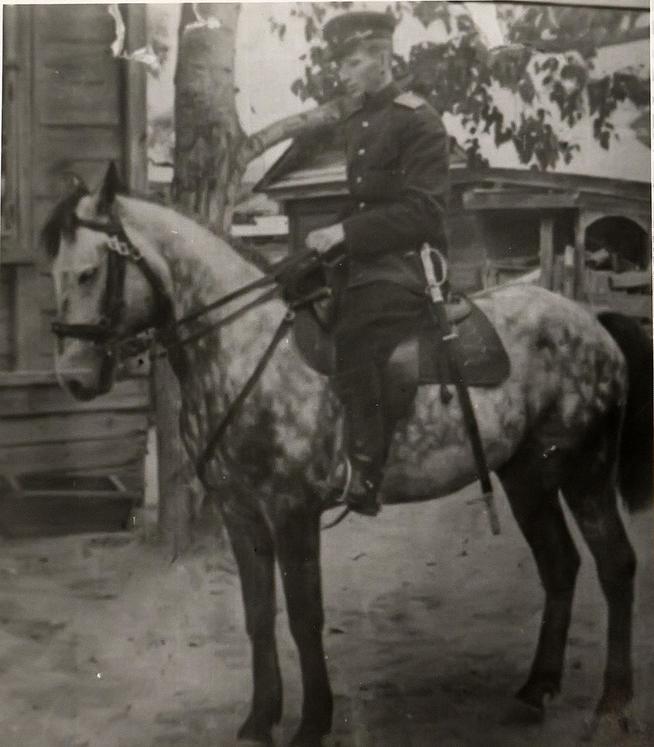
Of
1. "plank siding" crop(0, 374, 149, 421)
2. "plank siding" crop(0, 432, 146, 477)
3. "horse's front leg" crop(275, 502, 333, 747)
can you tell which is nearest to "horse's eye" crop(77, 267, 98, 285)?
"plank siding" crop(0, 374, 149, 421)

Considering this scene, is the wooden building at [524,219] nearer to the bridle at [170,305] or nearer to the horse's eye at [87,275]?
the bridle at [170,305]

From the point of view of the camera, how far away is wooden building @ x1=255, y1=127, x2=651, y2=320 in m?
2.41

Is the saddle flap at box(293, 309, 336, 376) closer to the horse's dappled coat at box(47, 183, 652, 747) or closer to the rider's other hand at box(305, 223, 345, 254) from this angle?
the horse's dappled coat at box(47, 183, 652, 747)

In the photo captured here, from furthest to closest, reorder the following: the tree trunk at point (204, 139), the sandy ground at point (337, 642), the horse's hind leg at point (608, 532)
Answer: the horse's hind leg at point (608, 532), the tree trunk at point (204, 139), the sandy ground at point (337, 642)

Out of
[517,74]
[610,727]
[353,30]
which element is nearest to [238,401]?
[353,30]

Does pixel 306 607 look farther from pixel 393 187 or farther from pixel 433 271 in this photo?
pixel 393 187

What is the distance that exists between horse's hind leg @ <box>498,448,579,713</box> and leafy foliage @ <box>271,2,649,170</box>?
78 cm

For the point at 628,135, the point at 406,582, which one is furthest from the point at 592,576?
the point at 628,135

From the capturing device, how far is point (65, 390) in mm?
2354

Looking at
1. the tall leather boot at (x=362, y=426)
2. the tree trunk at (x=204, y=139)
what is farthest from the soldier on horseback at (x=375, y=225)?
the tree trunk at (x=204, y=139)

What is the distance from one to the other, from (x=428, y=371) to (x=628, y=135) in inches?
34.5

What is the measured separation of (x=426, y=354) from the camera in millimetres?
2365

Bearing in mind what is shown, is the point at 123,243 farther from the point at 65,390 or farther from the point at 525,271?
the point at 525,271

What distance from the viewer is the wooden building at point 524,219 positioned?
7.90 feet
